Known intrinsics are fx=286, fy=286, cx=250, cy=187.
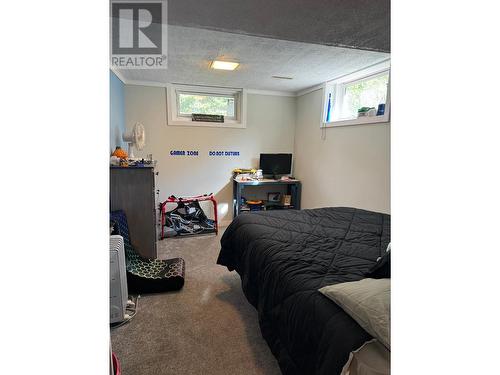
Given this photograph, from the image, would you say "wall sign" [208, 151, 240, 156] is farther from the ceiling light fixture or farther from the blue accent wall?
the ceiling light fixture

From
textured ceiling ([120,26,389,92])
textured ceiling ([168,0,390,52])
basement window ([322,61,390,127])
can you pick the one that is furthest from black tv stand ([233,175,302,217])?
textured ceiling ([168,0,390,52])

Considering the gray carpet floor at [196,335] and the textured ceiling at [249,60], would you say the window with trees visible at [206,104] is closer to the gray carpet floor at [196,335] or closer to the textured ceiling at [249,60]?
the textured ceiling at [249,60]

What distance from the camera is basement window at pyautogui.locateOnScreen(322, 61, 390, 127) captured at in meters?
3.34

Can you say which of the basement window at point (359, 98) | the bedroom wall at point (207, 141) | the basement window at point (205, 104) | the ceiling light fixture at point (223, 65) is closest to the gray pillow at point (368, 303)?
the basement window at point (359, 98)

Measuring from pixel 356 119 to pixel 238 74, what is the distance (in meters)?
1.65

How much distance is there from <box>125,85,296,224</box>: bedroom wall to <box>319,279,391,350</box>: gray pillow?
3.65 meters

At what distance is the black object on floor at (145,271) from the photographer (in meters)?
2.51

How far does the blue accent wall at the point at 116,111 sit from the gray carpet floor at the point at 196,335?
6.42ft

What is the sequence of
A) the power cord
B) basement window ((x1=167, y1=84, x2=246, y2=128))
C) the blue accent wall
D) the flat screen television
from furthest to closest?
the flat screen television < basement window ((x1=167, y1=84, x2=246, y2=128)) < the blue accent wall < the power cord
